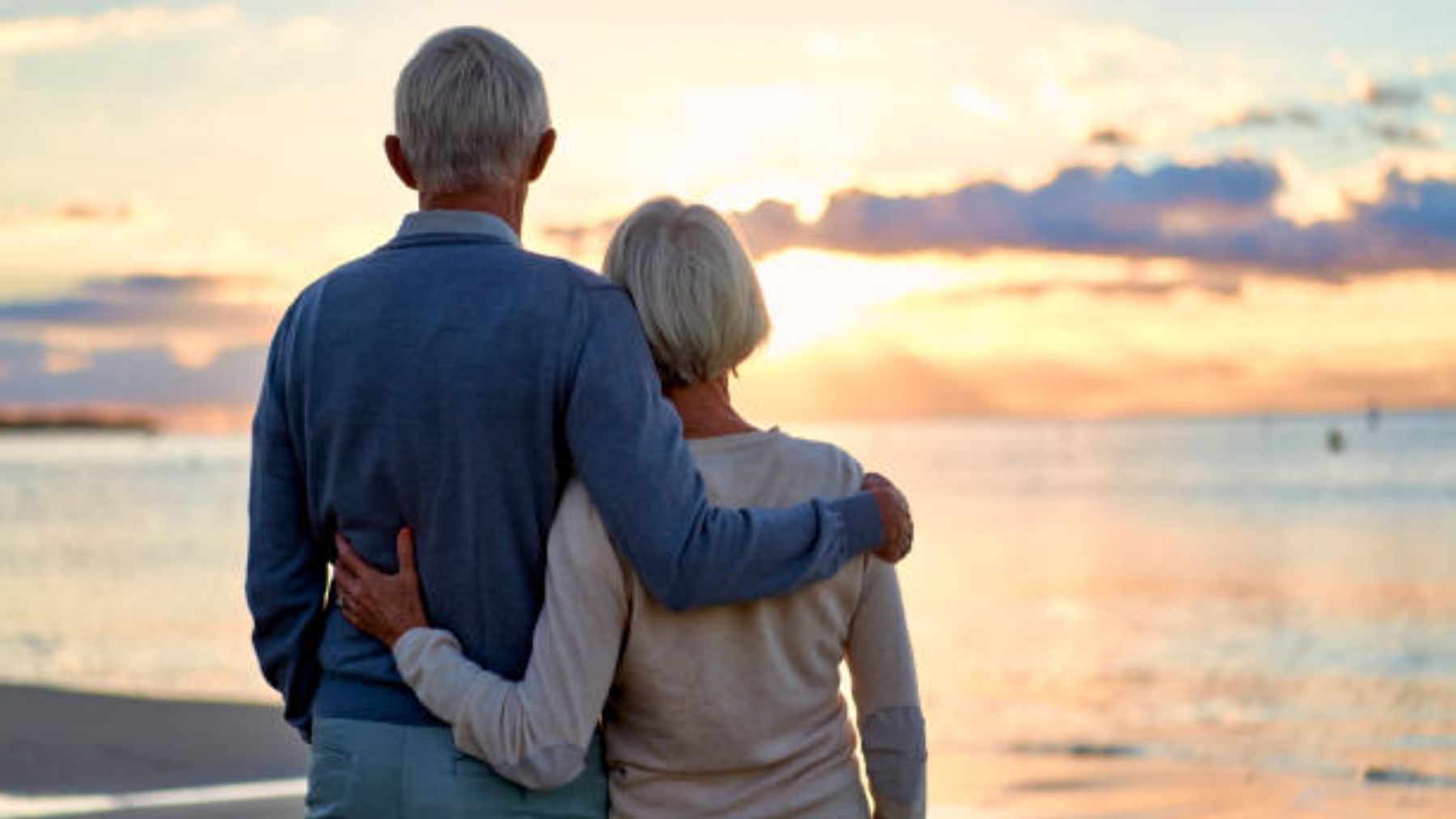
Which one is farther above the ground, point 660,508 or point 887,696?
point 660,508

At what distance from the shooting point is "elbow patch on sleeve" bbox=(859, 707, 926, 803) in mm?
2703

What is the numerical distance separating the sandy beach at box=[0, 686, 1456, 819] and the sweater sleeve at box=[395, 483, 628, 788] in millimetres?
3922

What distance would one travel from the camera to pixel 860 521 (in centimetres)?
256

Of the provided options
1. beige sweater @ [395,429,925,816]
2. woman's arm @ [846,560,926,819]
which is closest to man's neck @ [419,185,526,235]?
beige sweater @ [395,429,925,816]

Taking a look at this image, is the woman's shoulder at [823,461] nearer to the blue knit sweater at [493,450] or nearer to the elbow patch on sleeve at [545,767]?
the blue knit sweater at [493,450]

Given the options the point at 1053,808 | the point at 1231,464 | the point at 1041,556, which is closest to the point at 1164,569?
the point at 1041,556

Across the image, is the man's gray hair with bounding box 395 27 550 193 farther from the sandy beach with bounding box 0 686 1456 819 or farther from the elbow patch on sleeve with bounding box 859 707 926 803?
the sandy beach with bounding box 0 686 1456 819

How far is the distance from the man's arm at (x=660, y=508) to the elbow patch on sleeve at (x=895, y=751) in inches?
11.6

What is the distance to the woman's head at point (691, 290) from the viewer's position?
2574 millimetres

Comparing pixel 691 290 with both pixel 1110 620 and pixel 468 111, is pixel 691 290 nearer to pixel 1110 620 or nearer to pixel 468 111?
pixel 468 111

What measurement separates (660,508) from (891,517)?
355 millimetres

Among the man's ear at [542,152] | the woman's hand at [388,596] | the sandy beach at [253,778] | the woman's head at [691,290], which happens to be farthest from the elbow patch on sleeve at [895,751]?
the sandy beach at [253,778]

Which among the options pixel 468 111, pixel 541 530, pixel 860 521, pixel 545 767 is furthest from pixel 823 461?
pixel 468 111

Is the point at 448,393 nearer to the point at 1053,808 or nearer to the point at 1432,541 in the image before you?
the point at 1053,808
